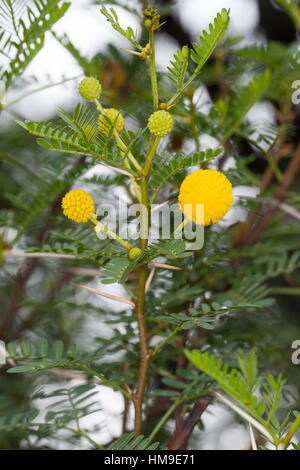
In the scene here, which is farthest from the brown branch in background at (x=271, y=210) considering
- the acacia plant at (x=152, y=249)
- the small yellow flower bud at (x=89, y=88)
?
the small yellow flower bud at (x=89, y=88)

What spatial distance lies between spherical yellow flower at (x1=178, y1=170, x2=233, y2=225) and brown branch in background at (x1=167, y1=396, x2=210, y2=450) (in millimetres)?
190

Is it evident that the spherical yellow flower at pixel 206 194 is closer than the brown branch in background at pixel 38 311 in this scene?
Yes

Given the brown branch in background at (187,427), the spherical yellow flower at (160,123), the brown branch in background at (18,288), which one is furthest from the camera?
the brown branch in background at (18,288)

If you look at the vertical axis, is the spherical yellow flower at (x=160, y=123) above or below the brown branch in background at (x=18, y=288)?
above

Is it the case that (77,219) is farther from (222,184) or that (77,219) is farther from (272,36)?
(272,36)

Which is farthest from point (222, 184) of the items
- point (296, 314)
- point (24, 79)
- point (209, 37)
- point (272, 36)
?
A: point (272, 36)

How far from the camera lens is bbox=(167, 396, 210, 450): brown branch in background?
0.39 metres

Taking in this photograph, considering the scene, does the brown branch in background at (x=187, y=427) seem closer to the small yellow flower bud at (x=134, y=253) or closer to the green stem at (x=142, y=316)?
the green stem at (x=142, y=316)

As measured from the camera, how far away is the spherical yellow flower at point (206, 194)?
0.96 ft

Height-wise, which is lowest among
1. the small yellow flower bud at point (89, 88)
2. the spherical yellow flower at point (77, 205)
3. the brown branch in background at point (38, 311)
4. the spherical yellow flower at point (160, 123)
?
the brown branch in background at point (38, 311)

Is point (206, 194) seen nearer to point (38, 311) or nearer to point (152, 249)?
point (152, 249)

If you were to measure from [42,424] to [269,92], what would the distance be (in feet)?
1.58

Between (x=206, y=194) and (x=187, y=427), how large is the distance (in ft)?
0.72

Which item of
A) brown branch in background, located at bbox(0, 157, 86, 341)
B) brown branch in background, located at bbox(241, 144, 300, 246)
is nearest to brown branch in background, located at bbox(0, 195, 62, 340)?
brown branch in background, located at bbox(0, 157, 86, 341)
